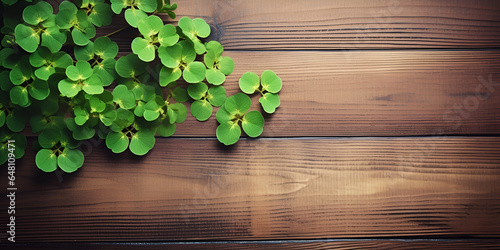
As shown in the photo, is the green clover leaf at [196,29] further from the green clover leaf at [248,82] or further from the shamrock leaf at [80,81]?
the shamrock leaf at [80,81]

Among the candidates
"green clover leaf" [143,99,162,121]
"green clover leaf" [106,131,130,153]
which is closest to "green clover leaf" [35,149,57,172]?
"green clover leaf" [106,131,130,153]

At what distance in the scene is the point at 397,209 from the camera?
31.4 inches

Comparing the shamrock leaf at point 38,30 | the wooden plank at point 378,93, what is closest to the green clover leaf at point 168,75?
the wooden plank at point 378,93

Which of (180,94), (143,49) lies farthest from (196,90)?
(143,49)

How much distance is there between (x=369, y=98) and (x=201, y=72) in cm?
39

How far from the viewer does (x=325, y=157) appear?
2.63ft

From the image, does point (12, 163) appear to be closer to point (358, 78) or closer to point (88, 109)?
point (88, 109)

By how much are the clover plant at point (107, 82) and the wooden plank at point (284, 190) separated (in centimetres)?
6

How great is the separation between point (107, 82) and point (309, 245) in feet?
1.89

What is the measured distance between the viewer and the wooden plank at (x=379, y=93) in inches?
31.5

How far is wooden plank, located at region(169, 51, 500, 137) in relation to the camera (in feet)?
2.63

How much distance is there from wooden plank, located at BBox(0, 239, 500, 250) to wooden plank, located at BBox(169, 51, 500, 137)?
25 centimetres

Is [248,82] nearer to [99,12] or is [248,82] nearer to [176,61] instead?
[176,61]

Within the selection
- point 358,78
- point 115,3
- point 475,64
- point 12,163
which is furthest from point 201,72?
point 475,64
